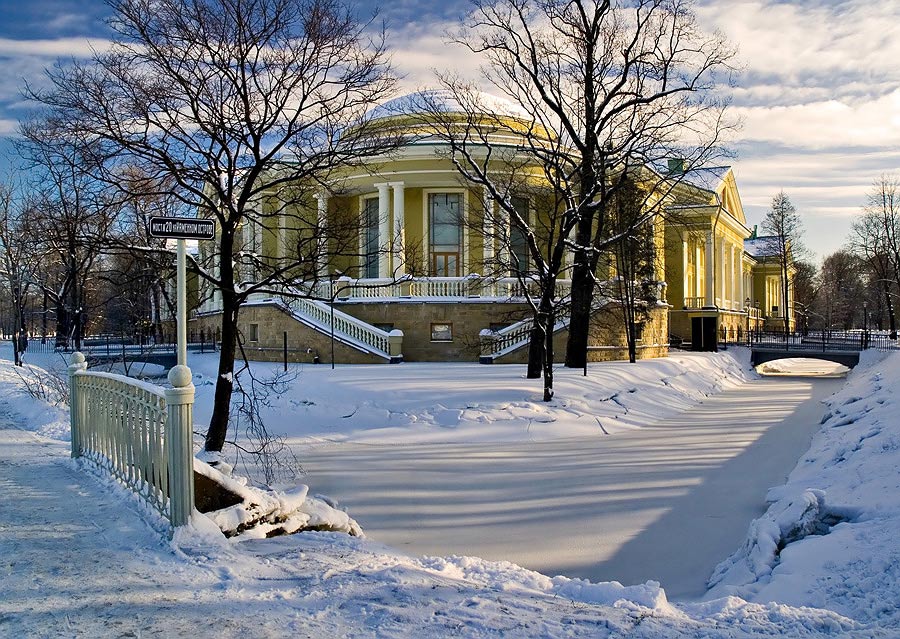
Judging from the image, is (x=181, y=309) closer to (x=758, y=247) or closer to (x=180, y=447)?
(x=180, y=447)

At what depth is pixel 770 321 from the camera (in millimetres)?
68500

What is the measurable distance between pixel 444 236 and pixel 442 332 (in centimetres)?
630

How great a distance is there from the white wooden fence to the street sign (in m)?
1.34

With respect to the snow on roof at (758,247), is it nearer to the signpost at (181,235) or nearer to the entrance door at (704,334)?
the entrance door at (704,334)

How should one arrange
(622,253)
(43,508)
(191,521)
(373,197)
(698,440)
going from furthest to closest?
(373,197)
(622,253)
(698,440)
(43,508)
(191,521)

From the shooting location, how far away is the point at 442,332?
84.0ft

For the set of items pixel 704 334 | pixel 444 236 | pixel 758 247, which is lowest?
pixel 704 334

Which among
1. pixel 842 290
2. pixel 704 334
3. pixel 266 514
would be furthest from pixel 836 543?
pixel 842 290

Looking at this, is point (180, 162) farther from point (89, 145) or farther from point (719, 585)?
point (719, 585)

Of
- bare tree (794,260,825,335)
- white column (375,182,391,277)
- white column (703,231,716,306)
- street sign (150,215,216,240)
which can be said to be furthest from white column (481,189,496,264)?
bare tree (794,260,825,335)

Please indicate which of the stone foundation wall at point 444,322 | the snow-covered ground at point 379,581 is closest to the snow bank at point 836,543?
the snow-covered ground at point 379,581

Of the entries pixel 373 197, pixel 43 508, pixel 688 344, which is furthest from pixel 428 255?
pixel 43 508

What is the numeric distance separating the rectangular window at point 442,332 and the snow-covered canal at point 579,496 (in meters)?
10.3

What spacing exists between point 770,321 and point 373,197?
5057 cm
